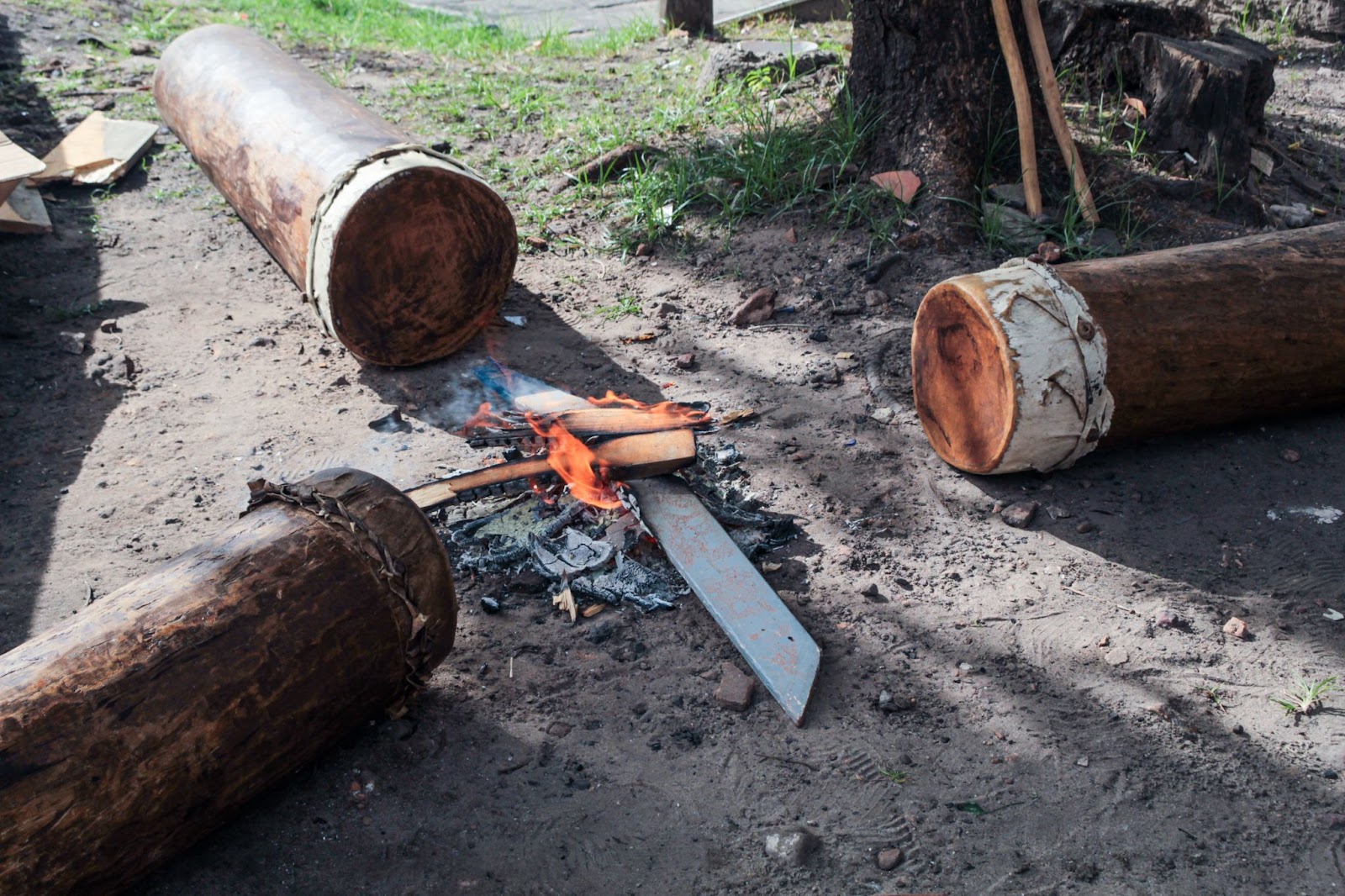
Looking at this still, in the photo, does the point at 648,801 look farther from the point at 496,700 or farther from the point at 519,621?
the point at 519,621

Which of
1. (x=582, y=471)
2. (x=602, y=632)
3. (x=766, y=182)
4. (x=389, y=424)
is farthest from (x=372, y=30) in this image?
(x=602, y=632)

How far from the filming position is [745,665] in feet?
8.96

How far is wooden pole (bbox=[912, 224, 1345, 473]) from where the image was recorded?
10.2 feet

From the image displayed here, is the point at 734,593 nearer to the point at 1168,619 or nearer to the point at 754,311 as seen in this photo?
the point at 1168,619

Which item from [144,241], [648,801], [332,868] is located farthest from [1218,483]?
[144,241]

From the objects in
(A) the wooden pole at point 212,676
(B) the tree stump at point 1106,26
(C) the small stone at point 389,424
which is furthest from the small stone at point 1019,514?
→ (B) the tree stump at point 1106,26

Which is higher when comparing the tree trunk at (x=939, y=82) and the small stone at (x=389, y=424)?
the tree trunk at (x=939, y=82)

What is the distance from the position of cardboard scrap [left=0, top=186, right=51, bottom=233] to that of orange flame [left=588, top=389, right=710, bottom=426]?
340 cm

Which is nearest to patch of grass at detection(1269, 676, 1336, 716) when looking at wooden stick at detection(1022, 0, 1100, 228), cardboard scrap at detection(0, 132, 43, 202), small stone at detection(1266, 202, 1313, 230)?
wooden stick at detection(1022, 0, 1100, 228)

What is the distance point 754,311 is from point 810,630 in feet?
6.42

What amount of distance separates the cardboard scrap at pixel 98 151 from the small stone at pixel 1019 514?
533 cm

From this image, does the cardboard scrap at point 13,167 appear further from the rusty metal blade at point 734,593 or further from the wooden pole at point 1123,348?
the wooden pole at point 1123,348

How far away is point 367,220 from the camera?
3.87 meters

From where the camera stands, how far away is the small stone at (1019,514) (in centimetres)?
321
